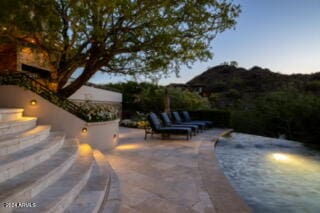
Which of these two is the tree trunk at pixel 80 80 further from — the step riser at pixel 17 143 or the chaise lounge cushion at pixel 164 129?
the step riser at pixel 17 143

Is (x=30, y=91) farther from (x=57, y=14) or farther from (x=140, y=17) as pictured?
(x=140, y=17)

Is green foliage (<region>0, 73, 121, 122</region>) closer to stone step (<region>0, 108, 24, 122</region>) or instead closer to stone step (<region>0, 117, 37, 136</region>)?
stone step (<region>0, 108, 24, 122</region>)

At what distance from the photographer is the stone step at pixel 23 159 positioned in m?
3.14

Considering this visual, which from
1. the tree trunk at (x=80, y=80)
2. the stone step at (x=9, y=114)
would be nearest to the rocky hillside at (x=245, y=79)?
the tree trunk at (x=80, y=80)

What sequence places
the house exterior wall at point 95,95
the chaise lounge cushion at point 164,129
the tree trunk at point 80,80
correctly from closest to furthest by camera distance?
the tree trunk at point 80,80, the chaise lounge cushion at point 164,129, the house exterior wall at point 95,95

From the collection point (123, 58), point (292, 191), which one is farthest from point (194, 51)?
point (292, 191)

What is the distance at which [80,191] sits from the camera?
357cm

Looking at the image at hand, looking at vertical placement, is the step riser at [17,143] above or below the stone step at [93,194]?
above

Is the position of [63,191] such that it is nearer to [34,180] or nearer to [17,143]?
[34,180]

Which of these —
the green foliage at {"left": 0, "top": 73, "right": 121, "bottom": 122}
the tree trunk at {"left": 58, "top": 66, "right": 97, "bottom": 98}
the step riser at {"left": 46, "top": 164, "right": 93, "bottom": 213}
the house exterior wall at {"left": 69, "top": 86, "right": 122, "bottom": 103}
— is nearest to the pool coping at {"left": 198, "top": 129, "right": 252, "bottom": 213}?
the step riser at {"left": 46, "top": 164, "right": 93, "bottom": 213}

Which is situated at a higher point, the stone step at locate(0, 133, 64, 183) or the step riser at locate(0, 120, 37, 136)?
the step riser at locate(0, 120, 37, 136)

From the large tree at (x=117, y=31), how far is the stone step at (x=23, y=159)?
3342 mm

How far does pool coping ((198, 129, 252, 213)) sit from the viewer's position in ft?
11.6

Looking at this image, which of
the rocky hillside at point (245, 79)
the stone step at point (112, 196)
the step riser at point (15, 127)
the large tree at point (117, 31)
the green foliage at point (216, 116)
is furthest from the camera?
the rocky hillside at point (245, 79)
